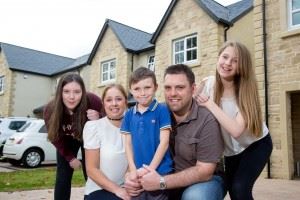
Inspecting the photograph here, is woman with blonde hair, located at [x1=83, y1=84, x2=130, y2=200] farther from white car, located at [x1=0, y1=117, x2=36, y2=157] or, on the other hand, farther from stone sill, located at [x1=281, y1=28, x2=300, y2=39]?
white car, located at [x1=0, y1=117, x2=36, y2=157]

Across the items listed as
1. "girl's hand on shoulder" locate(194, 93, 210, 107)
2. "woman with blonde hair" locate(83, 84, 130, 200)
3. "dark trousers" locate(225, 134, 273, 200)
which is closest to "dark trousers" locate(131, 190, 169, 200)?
"woman with blonde hair" locate(83, 84, 130, 200)

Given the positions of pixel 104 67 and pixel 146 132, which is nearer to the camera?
pixel 146 132

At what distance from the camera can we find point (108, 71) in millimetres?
20406

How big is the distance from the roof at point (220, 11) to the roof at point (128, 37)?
307 cm

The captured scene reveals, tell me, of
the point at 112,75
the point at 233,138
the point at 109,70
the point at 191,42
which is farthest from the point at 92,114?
the point at 109,70

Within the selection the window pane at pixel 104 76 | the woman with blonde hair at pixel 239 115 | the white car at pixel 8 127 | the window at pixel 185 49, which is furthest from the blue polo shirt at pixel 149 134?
the window pane at pixel 104 76

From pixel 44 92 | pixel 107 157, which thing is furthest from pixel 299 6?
pixel 44 92

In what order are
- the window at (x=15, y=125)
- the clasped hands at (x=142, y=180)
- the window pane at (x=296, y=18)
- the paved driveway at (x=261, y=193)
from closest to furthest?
the clasped hands at (x=142, y=180) < the paved driveway at (x=261, y=193) < the window pane at (x=296, y=18) < the window at (x=15, y=125)

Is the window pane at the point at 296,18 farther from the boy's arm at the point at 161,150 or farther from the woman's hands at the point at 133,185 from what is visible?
the woman's hands at the point at 133,185

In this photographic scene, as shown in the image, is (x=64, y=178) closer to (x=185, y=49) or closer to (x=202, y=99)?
(x=202, y=99)

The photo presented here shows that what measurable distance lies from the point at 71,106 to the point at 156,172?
142 centimetres

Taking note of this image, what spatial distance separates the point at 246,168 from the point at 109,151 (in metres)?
1.25

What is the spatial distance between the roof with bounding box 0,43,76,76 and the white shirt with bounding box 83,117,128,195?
27.2m

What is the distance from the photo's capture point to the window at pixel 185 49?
14680 mm
